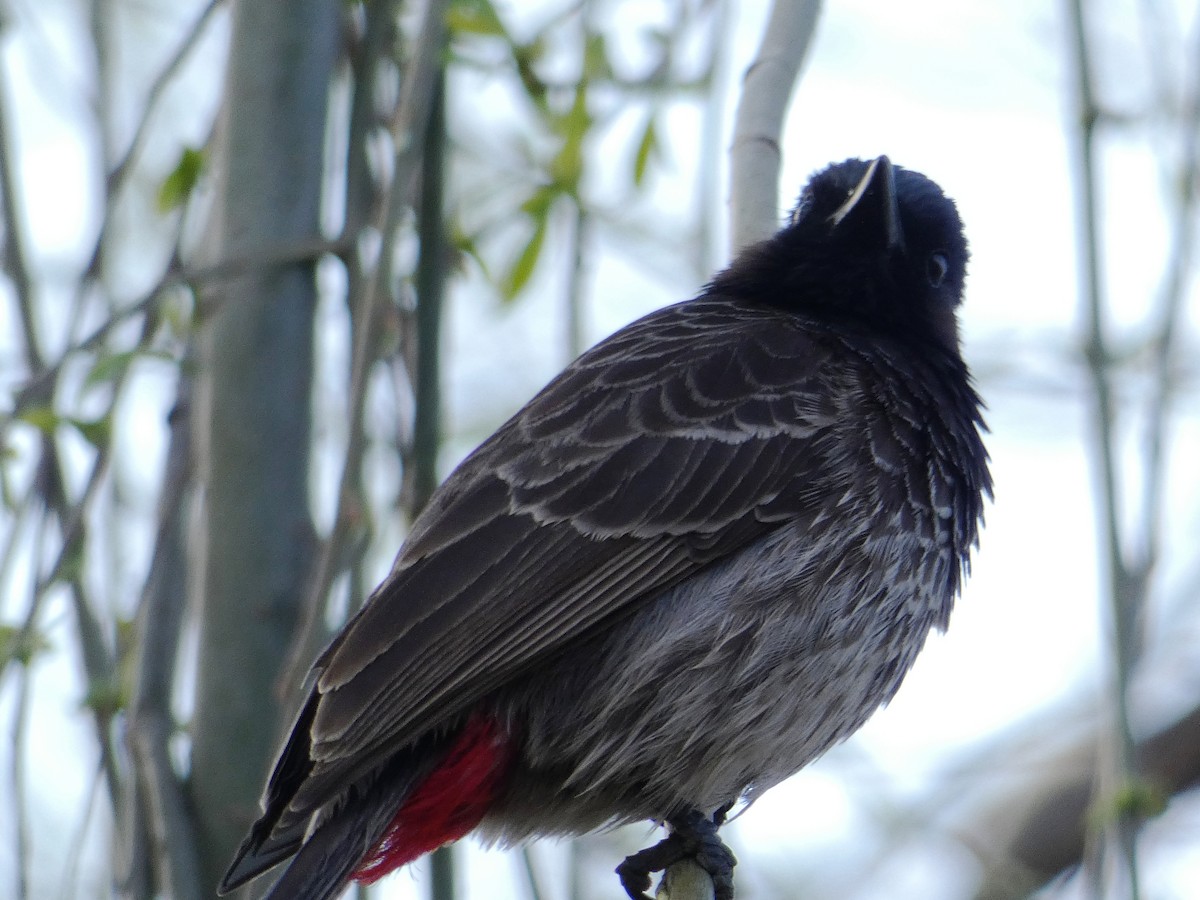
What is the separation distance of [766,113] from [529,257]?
726 mm

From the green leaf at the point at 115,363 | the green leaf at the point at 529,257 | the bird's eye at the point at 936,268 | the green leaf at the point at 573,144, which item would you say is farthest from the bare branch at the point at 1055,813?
the green leaf at the point at 115,363

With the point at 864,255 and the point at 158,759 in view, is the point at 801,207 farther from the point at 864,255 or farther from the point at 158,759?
the point at 158,759

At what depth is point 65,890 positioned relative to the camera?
3418 mm

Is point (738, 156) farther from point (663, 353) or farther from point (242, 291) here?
point (242, 291)

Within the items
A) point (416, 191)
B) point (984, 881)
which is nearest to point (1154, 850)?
point (984, 881)

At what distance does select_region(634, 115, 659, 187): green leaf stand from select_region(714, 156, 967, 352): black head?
0.96 ft

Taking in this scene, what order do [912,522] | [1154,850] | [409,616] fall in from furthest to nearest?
[1154,850]
[912,522]
[409,616]

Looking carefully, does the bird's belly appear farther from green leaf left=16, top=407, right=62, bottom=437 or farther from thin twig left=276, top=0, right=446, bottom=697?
green leaf left=16, top=407, right=62, bottom=437

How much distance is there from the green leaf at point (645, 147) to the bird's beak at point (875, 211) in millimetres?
417

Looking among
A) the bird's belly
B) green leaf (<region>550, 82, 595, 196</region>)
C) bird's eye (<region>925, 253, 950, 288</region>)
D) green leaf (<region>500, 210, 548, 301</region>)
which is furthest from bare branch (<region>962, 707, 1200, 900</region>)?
green leaf (<region>550, 82, 595, 196</region>)

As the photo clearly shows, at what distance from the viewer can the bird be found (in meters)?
2.83

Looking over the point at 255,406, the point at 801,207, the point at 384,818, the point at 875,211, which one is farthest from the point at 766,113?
the point at 384,818

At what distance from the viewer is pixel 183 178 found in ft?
12.2

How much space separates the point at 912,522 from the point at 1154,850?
2.38 metres
